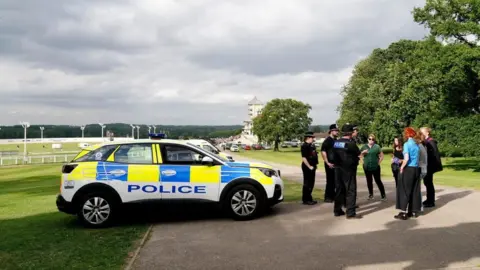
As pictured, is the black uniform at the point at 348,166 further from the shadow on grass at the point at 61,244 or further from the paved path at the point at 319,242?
the shadow on grass at the point at 61,244

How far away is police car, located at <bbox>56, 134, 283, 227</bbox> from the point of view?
783 centimetres

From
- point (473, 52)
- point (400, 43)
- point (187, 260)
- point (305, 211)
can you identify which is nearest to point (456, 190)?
point (305, 211)

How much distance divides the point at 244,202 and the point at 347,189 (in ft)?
6.69

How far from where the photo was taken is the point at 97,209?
7832 millimetres

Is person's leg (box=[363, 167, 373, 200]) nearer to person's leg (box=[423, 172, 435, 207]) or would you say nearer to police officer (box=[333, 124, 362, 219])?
person's leg (box=[423, 172, 435, 207])

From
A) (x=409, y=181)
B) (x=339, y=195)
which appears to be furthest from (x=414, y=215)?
(x=339, y=195)

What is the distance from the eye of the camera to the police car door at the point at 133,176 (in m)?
7.89

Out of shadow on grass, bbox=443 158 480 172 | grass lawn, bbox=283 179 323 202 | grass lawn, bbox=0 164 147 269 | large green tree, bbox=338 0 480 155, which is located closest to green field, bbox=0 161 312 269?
grass lawn, bbox=0 164 147 269

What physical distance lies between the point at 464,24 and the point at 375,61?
3113 centimetres

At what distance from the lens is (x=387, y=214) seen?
8.66m

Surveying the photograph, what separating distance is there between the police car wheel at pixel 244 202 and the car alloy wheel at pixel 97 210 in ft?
7.42

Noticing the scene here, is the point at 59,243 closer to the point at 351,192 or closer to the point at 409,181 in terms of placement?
the point at 351,192

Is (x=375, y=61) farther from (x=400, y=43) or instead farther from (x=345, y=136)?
(x=345, y=136)

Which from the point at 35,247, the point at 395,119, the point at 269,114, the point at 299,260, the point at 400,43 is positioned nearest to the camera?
the point at 299,260
